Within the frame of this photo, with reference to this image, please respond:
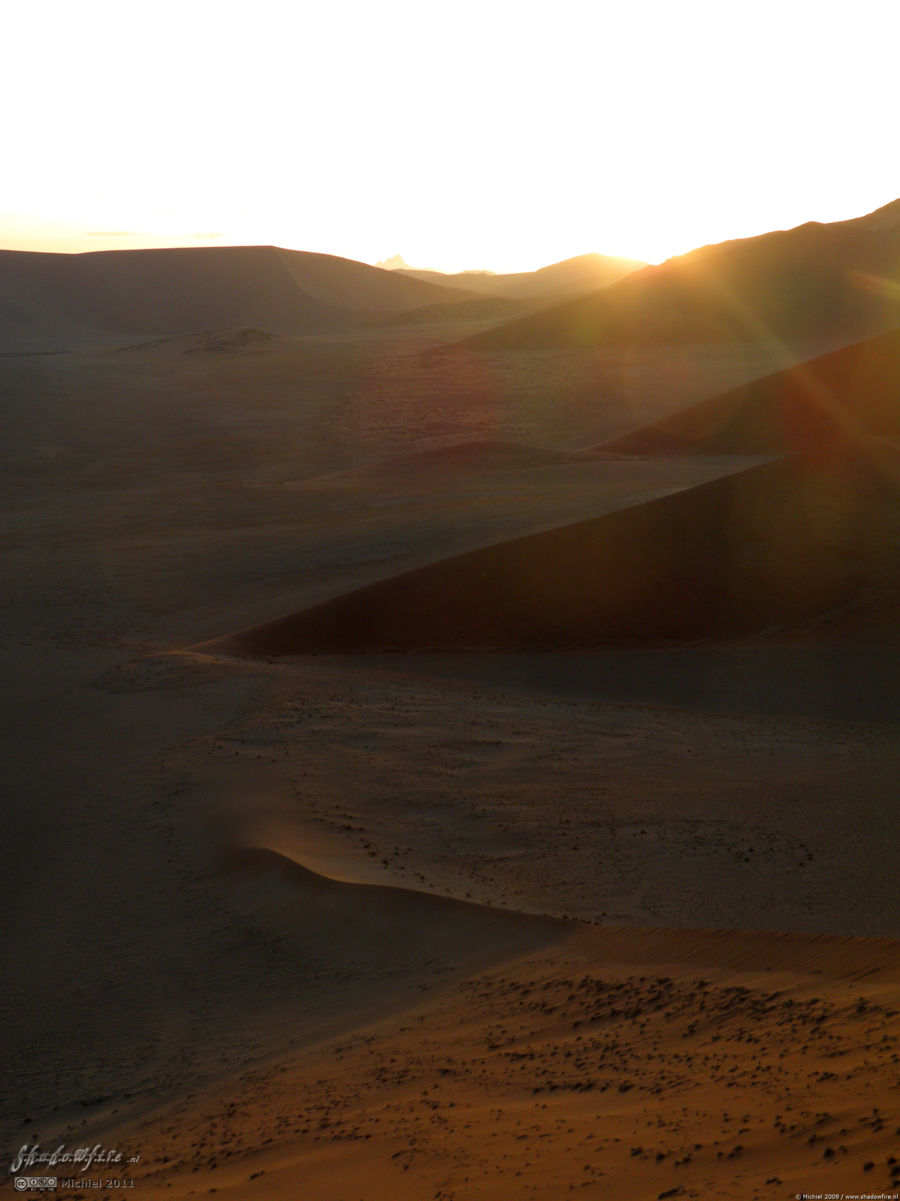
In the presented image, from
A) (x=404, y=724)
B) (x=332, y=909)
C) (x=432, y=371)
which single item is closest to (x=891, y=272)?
(x=432, y=371)

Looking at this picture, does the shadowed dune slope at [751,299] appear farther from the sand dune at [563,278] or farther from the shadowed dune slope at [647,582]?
the sand dune at [563,278]

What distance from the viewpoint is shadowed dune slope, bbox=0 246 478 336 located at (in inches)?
3922

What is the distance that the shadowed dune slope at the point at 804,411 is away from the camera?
27281mm

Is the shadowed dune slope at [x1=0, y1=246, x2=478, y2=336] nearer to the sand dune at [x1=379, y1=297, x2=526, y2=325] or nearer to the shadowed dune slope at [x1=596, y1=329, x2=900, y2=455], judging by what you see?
the sand dune at [x1=379, y1=297, x2=526, y2=325]

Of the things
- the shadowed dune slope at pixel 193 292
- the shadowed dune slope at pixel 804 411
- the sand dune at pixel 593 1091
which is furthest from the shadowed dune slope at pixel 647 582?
the shadowed dune slope at pixel 193 292

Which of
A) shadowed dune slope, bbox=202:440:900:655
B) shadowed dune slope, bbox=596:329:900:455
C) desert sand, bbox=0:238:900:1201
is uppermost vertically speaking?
shadowed dune slope, bbox=596:329:900:455

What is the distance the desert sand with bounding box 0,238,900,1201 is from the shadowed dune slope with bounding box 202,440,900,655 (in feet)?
0.19

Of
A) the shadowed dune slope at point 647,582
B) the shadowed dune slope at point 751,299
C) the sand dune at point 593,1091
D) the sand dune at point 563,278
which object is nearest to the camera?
the sand dune at point 593,1091

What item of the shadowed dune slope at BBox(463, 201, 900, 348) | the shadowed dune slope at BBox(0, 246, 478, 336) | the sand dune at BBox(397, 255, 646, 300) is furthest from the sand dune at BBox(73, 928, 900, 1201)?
the sand dune at BBox(397, 255, 646, 300)

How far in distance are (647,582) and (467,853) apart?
809cm

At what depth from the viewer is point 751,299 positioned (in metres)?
59.3

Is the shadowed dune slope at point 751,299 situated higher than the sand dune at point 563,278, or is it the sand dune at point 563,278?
the sand dune at point 563,278

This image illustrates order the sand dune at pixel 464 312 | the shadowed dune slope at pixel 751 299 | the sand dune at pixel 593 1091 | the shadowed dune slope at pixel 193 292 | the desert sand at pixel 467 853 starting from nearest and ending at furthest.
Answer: the sand dune at pixel 593 1091 → the desert sand at pixel 467 853 → the shadowed dune slope at pixel 751 299 → the sand dune at pixel 464 312 → the shadowed dune slope at pixel 193 292

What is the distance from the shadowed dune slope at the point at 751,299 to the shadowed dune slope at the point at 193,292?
4005cm
